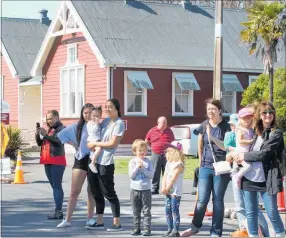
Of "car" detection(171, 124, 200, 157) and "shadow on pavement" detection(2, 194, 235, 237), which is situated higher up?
"car" detection(171, 124, 200, 157)

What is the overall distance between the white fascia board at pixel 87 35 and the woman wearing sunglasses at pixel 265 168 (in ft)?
72.4

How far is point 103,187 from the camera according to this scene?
10875mm

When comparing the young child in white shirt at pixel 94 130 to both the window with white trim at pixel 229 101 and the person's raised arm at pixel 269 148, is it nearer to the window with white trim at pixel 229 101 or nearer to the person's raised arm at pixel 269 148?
the person's raised arm at pixel 269 148

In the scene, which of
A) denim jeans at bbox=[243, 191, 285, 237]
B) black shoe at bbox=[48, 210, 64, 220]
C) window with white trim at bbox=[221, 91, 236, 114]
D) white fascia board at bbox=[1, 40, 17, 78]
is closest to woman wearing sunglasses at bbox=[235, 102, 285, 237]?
denim jeans at bbox=[243, 191, 285, 237]

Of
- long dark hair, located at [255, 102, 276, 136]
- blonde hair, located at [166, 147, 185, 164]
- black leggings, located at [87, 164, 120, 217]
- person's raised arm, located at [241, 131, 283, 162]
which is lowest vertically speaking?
black leggings, located at [87, 164, 120, 217]

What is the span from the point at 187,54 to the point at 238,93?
3066 millimetres

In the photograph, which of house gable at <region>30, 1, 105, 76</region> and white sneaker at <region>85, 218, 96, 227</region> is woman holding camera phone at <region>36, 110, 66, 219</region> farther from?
house gable at <region>30, 1, 105, 76</region>

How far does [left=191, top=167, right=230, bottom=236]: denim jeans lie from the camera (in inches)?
392

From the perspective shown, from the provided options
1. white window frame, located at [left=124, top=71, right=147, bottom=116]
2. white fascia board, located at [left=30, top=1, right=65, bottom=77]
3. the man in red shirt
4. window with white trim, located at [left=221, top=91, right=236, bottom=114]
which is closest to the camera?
the man in red shirt

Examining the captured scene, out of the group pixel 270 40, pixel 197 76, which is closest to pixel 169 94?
pixel 197 76

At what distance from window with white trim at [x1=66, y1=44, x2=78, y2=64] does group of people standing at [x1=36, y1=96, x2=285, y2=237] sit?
844 inches

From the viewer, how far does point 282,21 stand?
2847 cm

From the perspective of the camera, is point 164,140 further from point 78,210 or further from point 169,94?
point 169,94

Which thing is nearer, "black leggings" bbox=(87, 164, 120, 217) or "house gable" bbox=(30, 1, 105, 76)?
"black leggings" bbox=(87, 164, 120, 217)
